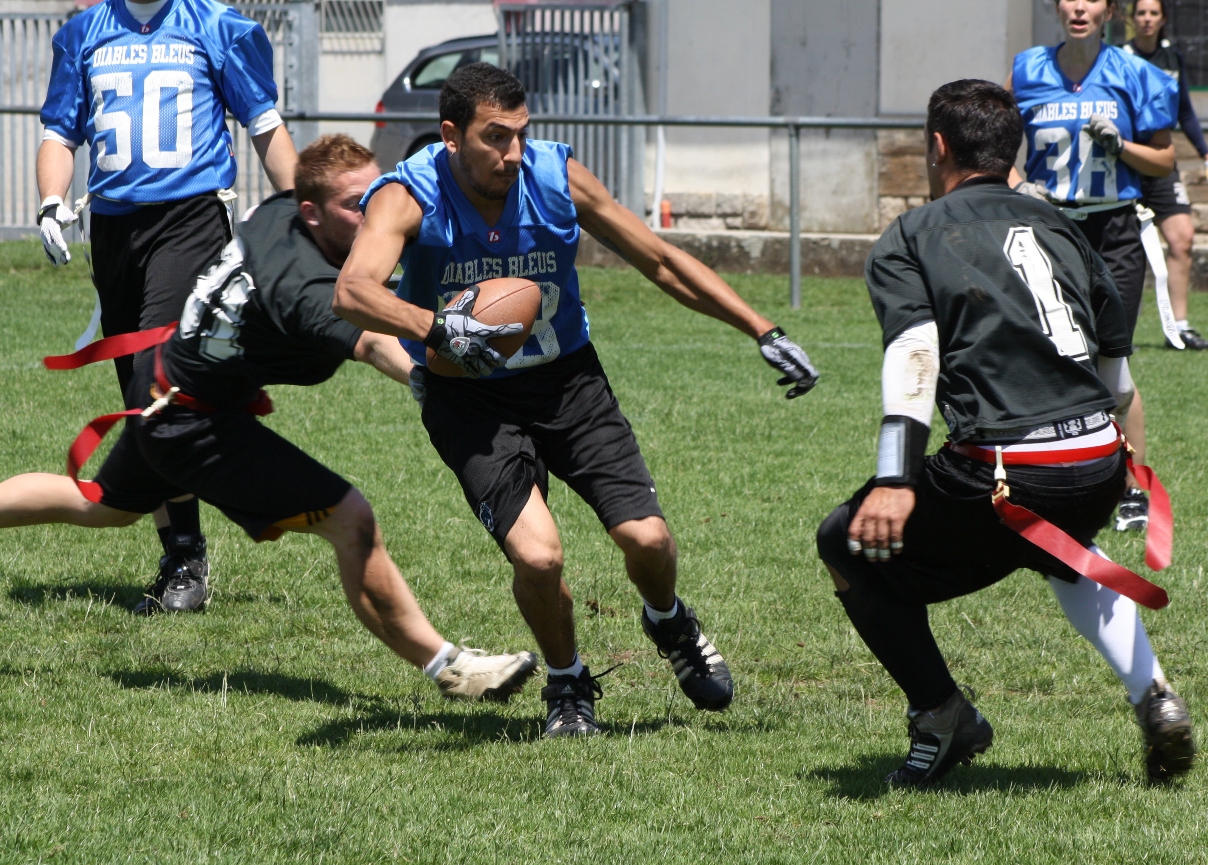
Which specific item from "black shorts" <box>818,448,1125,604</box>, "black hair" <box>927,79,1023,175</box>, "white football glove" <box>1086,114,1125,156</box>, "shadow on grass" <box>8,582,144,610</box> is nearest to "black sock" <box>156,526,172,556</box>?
"shadow on grass" <box>8,582,144,610</box>

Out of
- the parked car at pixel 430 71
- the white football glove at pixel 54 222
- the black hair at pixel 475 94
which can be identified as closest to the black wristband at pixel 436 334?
the black hair at pixel 475 94

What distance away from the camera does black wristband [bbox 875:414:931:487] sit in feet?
11.8

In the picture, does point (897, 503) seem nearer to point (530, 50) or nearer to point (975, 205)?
point (975, 205)

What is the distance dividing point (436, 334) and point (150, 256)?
2.27 metres

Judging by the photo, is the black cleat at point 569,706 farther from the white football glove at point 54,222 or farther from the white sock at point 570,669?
the white football glove at point 54,222

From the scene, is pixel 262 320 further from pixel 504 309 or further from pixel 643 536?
pixel 643 536

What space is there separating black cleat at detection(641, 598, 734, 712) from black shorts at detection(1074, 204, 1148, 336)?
3.49 metres

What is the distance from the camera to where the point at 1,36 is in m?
17.0

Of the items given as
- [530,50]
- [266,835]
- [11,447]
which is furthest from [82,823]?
[530,50]

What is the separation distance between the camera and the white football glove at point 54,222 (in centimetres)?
602

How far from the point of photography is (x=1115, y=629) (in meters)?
3.79

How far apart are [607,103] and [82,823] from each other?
14.7 metres

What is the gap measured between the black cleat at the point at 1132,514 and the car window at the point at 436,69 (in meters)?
13.5

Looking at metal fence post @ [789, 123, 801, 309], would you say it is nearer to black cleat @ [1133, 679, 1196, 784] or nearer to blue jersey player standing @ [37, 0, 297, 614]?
blue jersey player standing @ [37, 0, 297, 614]
